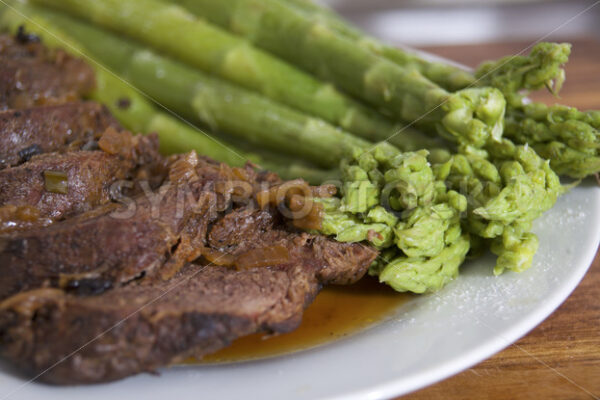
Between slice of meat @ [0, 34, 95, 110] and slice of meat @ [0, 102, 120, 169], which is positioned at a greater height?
slice of meat @ [0, 34, 95, 110]

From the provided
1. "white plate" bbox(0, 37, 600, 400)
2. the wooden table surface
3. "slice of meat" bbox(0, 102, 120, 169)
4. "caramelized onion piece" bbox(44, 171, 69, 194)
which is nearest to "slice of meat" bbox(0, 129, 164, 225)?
"caramelized onion piece" bbox(44, 171, 69, 194)

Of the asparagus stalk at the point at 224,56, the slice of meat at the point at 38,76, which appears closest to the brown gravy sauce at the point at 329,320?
the asparagus stalk at the point at 224,56

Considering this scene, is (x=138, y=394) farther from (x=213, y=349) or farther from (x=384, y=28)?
(x=384, y=28)

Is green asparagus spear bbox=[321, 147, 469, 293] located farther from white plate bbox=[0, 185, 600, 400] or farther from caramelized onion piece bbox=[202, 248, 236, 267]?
caramelized onion piece bbox=[202, 248, 236, 267]

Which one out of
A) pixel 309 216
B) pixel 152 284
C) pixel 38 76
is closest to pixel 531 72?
pixel 309 216

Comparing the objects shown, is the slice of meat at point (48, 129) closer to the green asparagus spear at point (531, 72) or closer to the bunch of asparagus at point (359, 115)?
the bunch of asparagus at point (359, 115)

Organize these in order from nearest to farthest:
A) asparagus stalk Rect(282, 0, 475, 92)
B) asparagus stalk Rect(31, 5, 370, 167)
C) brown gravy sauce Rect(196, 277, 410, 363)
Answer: brown gravy sauce Rect(196, 277, 410, 363)
asparagus stalk Rect(282, 0, 475, 92)
asparagus stalk Rect(31, 5, 370, 167)

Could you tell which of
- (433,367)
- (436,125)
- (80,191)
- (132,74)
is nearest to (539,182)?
(436,125)

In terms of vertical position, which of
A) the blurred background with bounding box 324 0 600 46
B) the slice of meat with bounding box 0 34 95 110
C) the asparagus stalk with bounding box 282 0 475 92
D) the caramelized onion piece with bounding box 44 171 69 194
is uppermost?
the blurred background with bounding box 324 0 600 46
